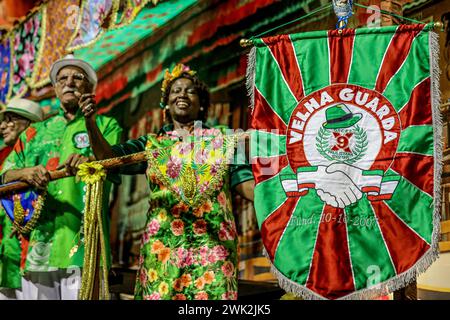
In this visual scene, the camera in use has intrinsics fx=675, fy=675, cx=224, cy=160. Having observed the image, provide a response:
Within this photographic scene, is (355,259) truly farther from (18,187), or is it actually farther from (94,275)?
(18,187)

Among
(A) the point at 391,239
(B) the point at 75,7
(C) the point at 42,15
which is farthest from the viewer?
(C) the point at 42,15

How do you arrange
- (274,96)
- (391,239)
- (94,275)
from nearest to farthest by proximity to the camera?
(391,239) < (274,96) < (94,275)

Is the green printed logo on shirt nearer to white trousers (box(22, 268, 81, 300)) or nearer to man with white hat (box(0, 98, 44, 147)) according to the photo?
white trousers (box(22, 268, 81, 300))

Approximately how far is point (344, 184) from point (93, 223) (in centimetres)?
144

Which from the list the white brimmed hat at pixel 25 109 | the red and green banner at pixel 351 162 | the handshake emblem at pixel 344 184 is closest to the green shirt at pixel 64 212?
the white brimmed hat at pixel 25 109

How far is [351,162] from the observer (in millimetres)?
3338

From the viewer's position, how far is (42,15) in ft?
21.4

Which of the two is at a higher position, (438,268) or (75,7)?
(75,7)

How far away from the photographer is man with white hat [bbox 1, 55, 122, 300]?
4070 mm

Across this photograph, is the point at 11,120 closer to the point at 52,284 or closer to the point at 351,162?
the point at 52,284

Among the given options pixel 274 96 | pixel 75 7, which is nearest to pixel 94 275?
pixel 274 96

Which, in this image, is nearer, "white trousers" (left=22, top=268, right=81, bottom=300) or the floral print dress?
the floral print dress

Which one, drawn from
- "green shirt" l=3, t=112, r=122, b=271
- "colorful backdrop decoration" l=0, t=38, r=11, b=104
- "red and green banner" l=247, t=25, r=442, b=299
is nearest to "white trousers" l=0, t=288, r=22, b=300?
"green shirt" l=3, t=112, r=122, b=271

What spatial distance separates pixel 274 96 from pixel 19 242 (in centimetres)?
215
